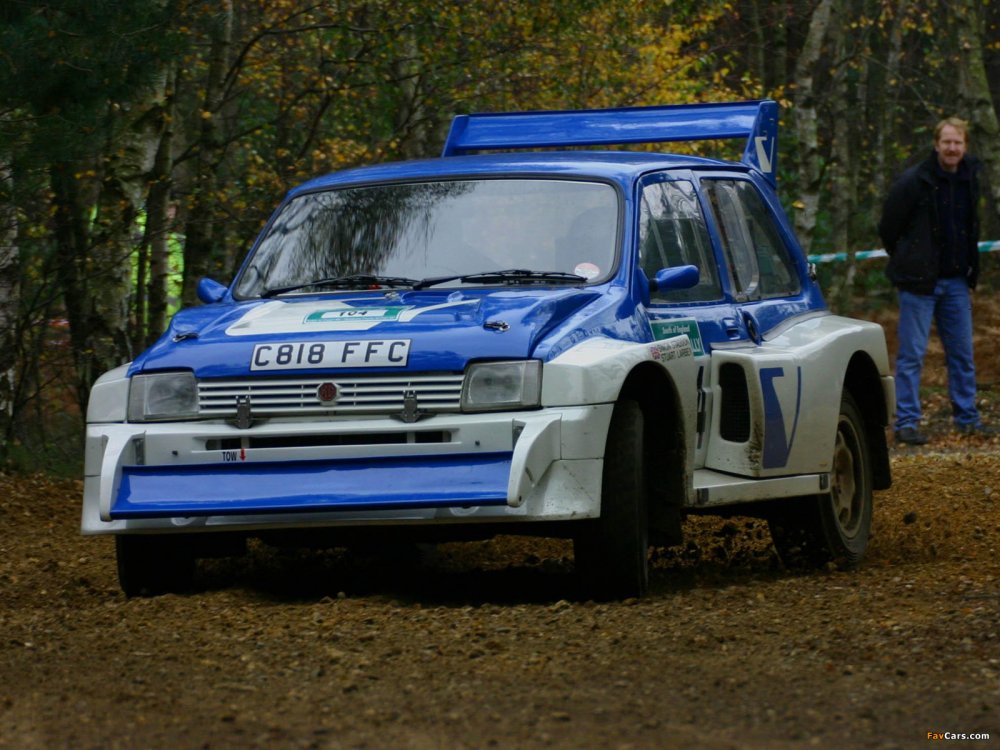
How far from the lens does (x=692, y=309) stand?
8016mm

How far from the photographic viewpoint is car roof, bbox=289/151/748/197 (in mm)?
8148

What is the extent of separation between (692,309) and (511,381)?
151 cm

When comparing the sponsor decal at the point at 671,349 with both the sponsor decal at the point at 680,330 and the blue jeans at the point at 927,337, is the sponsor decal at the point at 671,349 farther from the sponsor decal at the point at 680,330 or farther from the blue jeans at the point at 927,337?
the blue jeans at the point at 927,337

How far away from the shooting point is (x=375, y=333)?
6980 millimetres

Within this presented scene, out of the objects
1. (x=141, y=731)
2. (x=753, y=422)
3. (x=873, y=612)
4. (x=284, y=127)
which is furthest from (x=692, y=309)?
(x=284, y=127)

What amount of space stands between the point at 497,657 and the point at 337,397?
1480 millimetres

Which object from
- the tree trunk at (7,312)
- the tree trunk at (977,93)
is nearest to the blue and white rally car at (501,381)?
the tree trunk at (7,312)

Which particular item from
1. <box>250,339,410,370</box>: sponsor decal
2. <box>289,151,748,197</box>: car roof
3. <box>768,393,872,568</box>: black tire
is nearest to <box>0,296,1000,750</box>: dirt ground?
<box>768,393,872,568</box>: black tire

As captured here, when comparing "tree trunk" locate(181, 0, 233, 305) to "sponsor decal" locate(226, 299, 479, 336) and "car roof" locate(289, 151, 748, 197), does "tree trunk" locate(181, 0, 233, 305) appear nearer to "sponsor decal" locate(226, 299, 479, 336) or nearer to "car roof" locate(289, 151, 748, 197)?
"car roof" locate(289, 151, 748, 197)

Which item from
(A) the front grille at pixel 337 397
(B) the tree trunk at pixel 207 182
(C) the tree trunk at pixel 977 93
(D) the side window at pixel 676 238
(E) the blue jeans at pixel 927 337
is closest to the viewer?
(A) the front grille at pixel 337 397

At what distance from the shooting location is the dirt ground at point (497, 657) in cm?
480

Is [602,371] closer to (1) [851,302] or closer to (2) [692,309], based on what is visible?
(2) [692,309]

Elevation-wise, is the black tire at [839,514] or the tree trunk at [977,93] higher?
the tree trunk at [977,93]

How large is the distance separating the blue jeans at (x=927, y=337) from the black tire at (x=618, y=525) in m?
8.27
